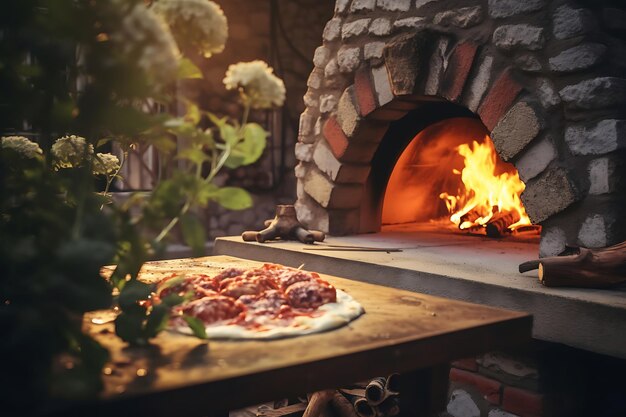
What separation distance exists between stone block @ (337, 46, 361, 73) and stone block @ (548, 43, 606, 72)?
54.0 inches

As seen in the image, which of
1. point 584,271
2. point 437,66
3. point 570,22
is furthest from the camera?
point 437,66

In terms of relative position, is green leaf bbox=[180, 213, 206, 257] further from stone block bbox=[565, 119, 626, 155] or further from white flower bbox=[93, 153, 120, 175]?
stone block bbox=[565, 119, 626, 155]

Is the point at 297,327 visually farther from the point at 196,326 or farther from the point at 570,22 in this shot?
the point at 570,22

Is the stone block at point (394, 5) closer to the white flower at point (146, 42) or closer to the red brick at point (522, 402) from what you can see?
the red brick at point (522, 402)

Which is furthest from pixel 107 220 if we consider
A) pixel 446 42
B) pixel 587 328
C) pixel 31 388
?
pixel 446 42

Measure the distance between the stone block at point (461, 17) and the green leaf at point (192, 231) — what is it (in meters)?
2.53

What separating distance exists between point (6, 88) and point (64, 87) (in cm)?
16

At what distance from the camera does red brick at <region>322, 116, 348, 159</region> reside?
4.25 metres

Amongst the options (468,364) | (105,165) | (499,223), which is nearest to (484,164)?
(499,223)

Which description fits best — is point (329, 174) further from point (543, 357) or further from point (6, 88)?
point (6, 88)

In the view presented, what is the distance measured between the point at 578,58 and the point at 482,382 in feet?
4.97

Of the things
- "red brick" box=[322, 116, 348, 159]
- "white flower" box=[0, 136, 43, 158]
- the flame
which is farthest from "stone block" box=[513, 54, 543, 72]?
"white flower" box=[0, 136, 43, 158]

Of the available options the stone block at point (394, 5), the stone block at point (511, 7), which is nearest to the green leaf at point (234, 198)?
the stone block at point (511, 7)

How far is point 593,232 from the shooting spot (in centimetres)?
295
